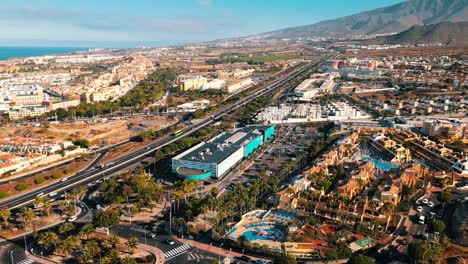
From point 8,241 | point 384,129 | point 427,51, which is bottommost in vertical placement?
point 8,241

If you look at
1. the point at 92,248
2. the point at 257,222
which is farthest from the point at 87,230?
the point at 257,222

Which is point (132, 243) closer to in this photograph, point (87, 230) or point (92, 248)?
point (92, 248)

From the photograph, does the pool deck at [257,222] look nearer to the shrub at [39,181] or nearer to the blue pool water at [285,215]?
the blue pool water at [285,215]

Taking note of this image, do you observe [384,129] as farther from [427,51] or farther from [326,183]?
[427,51]

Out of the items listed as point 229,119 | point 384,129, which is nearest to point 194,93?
point 229,119

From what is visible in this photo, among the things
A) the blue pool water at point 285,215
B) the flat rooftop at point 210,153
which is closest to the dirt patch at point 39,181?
the flat rooftop at point 210,153

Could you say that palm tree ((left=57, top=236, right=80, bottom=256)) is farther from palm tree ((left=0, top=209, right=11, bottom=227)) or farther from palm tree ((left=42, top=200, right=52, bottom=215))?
palm tree ((left=0, top=209, right=11, bottom=227))

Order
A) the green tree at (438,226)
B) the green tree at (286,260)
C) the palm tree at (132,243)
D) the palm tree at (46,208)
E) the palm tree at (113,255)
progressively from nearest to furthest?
the green tree at (286,260) → the palm tree at (113,255) → the palm tree at (132,243) → the green tree at (438,226) → the palm tree at (46,208)
